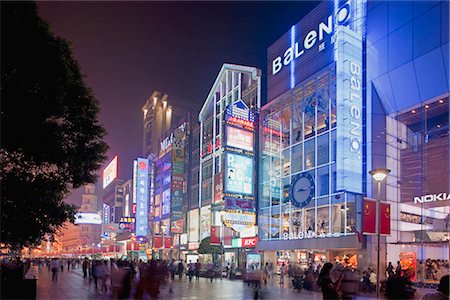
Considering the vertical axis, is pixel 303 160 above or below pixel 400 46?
below

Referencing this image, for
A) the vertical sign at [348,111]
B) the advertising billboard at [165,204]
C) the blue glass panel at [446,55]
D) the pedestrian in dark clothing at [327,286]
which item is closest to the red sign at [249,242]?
the vertical sign at [348,111]

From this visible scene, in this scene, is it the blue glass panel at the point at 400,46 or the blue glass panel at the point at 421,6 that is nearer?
the blue glass panel at the point at 421,6

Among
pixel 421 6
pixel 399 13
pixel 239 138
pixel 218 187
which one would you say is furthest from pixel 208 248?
pixel 421 6

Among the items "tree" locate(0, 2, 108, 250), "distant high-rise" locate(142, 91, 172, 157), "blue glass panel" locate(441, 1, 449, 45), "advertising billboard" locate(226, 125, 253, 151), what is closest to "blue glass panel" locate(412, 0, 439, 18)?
"blue glass panel" locate(441, 1, 449, 45)

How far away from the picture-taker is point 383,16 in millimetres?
32438

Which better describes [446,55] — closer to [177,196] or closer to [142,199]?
[177,196]

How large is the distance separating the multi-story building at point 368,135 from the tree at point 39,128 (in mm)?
16685

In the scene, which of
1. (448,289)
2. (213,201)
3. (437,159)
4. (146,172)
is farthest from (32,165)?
(146,172)

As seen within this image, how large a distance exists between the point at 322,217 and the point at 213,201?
2466 centimetres

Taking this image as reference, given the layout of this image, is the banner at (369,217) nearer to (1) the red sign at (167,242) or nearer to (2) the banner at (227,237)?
(2) the banner at (227,237)

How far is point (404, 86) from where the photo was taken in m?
31.0

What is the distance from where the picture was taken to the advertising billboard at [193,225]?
63.9 metres

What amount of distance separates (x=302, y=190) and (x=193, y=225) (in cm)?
3121

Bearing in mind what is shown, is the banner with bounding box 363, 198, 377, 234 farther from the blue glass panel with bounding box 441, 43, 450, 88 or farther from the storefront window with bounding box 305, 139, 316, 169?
the storefront window with bounding box 305, 139, 316, 169
